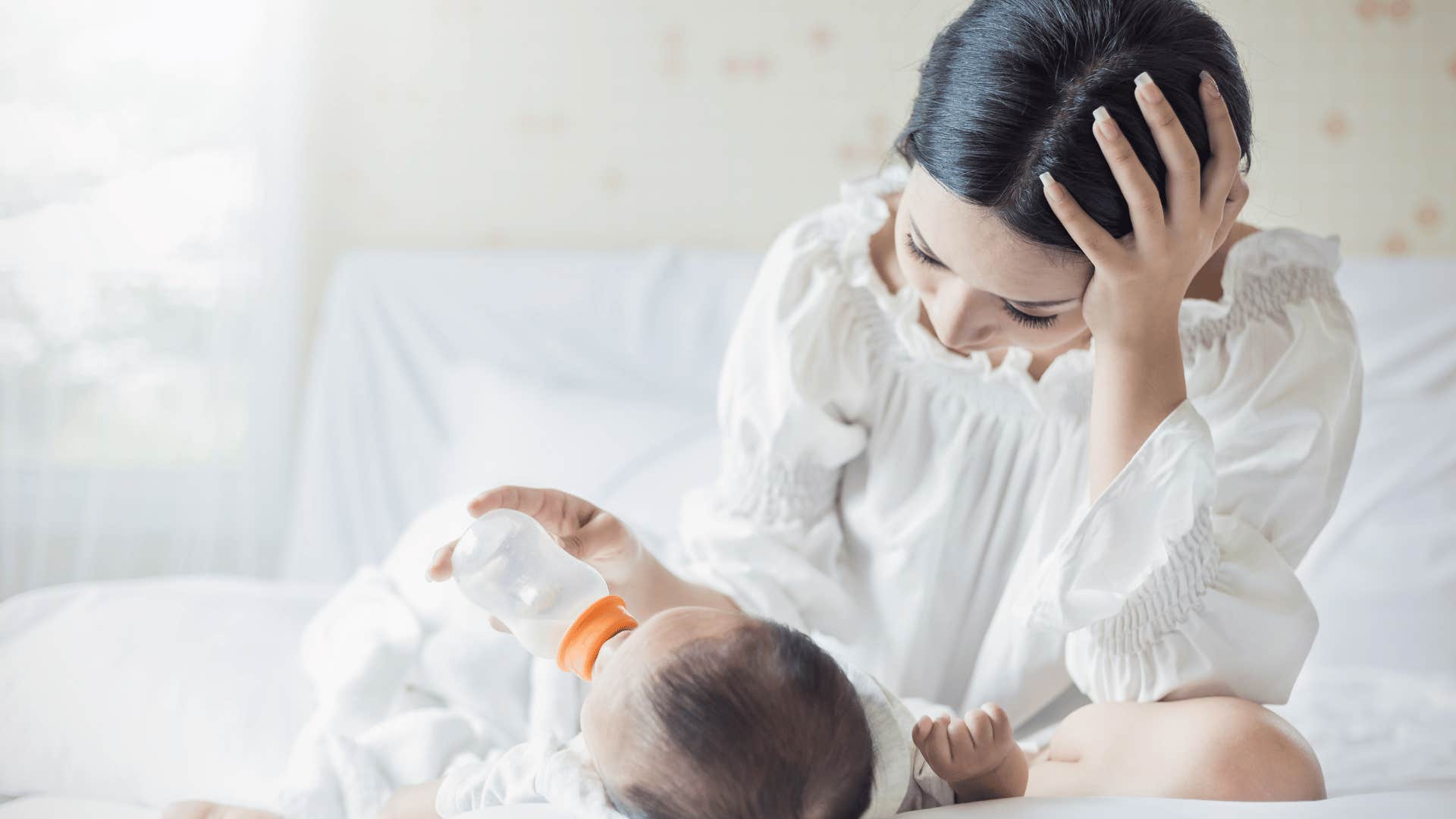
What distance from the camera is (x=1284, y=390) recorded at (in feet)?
3.08

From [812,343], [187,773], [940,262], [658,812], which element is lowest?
[187,773]

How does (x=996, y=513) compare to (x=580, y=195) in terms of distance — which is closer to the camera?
(x=996, y=513)

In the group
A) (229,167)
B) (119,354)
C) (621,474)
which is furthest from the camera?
(229,167)

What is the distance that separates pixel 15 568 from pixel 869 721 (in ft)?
4.66

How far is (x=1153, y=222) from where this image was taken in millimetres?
742

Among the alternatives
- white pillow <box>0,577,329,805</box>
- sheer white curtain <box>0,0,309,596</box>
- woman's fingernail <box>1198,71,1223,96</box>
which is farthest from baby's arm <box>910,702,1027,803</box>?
sheer white curtain <box>0,0,309,596</box>

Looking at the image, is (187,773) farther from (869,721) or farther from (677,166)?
(677,166)

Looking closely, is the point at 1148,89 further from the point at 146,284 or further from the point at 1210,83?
the point at 146,284

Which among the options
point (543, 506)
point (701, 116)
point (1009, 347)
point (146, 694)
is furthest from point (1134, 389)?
point (701, 116)

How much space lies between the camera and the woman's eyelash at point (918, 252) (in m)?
0.83

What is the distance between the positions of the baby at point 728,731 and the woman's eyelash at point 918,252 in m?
0.31

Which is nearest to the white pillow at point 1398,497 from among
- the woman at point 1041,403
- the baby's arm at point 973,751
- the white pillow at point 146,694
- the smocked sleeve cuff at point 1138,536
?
the woman at point 1041,403

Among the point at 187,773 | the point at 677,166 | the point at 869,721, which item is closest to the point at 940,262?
the point at 869,721

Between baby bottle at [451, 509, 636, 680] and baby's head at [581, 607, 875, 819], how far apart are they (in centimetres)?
9
